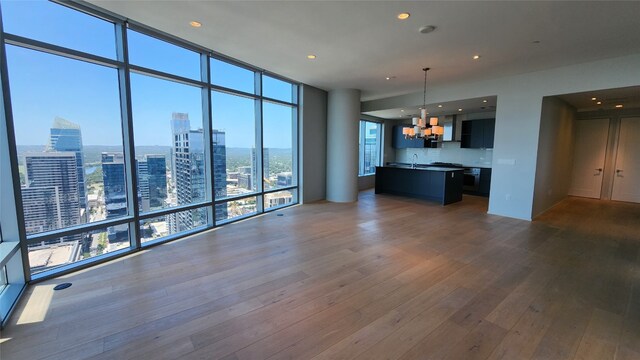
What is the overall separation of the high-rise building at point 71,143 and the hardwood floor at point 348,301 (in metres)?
0.90

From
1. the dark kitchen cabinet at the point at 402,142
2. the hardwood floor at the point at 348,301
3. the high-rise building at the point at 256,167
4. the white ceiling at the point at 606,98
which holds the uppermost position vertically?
the white ceiling at the point at 606,98

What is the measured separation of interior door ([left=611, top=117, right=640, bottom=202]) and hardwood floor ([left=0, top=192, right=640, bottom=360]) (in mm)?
4733

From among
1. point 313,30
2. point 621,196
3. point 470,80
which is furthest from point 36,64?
point 621,196

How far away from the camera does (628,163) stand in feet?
23.5

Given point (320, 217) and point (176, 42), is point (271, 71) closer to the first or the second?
point (176, 42)

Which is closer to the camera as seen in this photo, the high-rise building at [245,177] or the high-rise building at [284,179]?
the high-rise building at [245,177]

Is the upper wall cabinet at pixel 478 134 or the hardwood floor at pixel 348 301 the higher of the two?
the upper wall cabinet at pixel 478 134

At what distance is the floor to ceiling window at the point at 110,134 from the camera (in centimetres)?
276

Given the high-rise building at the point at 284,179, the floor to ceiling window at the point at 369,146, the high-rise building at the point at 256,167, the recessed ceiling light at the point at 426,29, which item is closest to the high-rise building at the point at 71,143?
the high-rise building at the point at 256,167

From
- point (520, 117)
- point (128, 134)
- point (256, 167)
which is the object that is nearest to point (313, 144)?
point (256, 167)

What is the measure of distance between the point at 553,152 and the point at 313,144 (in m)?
5.54

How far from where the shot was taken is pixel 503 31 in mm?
3434

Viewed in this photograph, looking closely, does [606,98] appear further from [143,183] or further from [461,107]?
[143,183]

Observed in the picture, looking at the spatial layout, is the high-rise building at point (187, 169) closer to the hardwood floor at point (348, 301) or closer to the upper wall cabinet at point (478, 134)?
the hardwood floor at point (348, 301)
